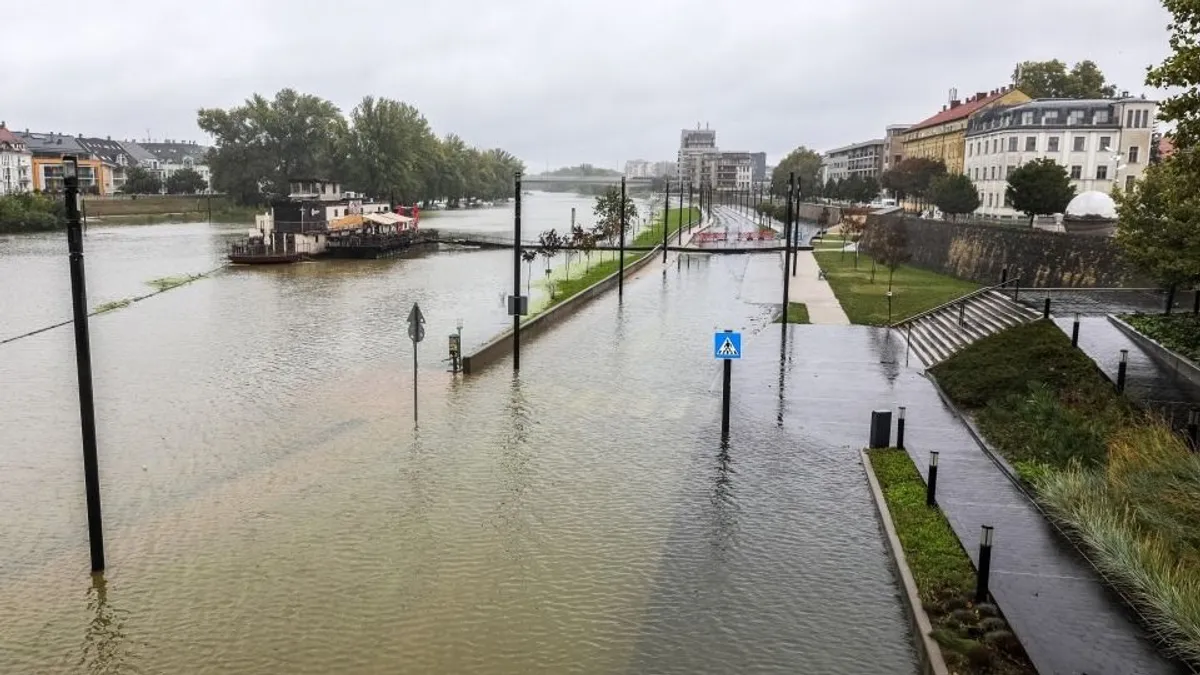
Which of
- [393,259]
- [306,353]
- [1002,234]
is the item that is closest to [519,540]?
[306,353]

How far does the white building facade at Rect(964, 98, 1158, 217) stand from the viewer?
72.2 meters

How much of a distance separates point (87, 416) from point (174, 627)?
8.95 feet

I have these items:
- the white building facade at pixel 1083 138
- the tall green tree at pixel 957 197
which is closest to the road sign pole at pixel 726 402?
the tall green tree at pixel 957 197

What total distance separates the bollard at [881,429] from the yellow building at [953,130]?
279 feet

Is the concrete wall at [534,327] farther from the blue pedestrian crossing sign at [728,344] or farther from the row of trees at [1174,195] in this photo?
the row of trees at [1174,195]

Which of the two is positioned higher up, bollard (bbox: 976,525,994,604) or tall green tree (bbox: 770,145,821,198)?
tall green tree (bbox: 770,145,821,198)

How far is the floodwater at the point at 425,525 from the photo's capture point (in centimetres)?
934

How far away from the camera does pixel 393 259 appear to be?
62594mm

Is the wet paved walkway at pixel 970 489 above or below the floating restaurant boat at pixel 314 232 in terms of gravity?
below

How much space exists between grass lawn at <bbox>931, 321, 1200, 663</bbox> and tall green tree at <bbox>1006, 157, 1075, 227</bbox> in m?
29.5

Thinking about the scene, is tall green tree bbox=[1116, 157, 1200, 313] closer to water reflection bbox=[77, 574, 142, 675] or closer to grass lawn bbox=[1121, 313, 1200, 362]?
grass lawn bbox=[1121, 313, 1200, 362]

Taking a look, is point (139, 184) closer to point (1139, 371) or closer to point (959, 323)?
point (959, 323)

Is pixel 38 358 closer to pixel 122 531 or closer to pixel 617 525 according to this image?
pixel 122 531

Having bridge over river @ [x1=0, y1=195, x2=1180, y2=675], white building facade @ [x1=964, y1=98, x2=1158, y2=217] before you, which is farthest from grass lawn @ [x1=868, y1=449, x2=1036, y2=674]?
white building facade @ [x1=964, y1=98, x2=1158, y2=217]
